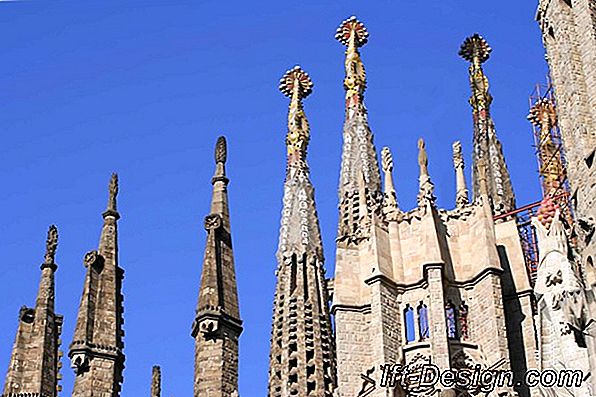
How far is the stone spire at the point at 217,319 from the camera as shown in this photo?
35844 mm

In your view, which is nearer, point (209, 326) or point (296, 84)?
point (209, 326)

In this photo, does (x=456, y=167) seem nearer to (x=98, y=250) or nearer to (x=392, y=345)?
(x=392, y=345)

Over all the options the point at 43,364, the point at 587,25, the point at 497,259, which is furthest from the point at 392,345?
the point at 587,25

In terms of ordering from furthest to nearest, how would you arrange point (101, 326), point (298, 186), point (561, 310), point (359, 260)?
point (298, 186) → point (359, 260) → point (101, 326) → point (561, 310)

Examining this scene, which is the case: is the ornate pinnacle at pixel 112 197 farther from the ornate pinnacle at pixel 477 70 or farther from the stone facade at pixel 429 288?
the ornate pinnacle at pixel 477 70

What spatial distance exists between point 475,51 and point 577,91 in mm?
32931

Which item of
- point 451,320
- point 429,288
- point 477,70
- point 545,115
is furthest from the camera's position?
point 477,70

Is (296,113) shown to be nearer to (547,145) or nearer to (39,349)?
(547,145)

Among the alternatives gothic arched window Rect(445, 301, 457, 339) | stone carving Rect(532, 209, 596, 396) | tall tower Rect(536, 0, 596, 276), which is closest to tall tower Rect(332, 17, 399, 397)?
gothic arched window Rect(445, 301, 457, 339)

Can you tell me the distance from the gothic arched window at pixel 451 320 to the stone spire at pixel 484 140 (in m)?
6.82

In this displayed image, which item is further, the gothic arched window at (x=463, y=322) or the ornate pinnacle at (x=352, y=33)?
the ornate pinnacle at (x=352, y=33)

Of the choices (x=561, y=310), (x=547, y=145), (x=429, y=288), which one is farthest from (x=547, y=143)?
(x=561, y=310)

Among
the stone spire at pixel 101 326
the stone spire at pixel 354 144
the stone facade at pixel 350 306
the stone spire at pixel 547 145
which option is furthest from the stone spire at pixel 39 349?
the stone spire at pixel 547 145

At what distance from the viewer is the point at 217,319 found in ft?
120
